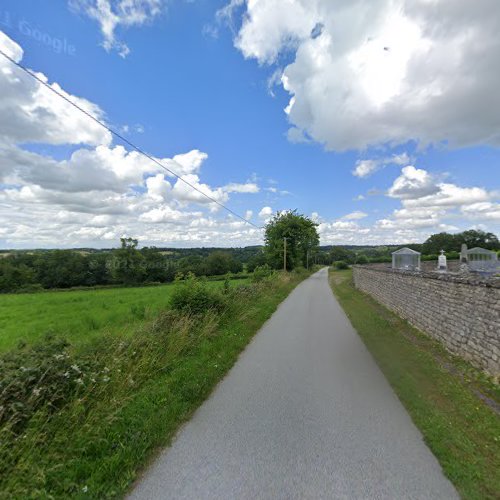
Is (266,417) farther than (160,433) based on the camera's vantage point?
Yes

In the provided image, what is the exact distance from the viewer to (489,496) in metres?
2.61

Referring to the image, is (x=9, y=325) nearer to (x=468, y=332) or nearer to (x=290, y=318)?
(x=290, y=318)

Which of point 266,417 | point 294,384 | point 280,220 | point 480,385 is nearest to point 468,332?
point 480,385

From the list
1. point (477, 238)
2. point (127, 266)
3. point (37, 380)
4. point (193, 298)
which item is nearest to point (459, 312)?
point (193, 298)

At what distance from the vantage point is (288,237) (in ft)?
149

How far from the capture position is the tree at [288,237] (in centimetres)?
4375

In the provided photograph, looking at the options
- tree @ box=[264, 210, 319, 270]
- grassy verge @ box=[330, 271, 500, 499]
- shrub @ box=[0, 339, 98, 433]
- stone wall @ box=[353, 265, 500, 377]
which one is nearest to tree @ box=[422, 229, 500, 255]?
tree @ box=[264, 210, 319, 270]

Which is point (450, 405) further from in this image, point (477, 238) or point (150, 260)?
point (477, 238)

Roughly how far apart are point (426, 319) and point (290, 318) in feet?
15.6

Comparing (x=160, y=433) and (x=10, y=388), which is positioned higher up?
(x=10, y=388)

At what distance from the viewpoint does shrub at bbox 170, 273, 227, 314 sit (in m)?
9.61

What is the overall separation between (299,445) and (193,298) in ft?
22.5

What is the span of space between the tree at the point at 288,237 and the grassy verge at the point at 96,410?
37260 millimetres

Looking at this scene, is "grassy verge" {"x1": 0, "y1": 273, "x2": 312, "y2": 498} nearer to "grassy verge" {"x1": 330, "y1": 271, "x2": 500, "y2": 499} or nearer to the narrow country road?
the narrow country road
